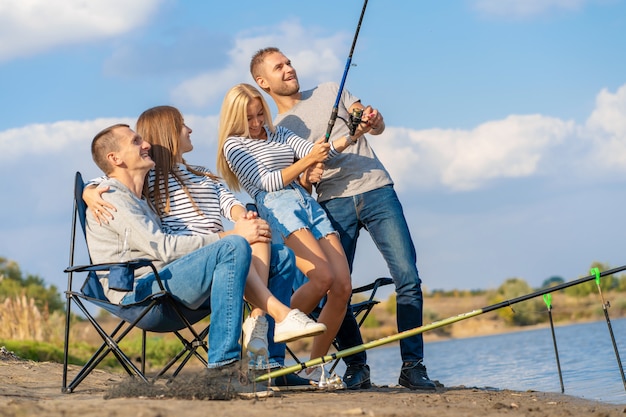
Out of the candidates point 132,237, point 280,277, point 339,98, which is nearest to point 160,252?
point 132,237

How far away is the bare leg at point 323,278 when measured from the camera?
13.9 feet

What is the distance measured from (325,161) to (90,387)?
1.64m

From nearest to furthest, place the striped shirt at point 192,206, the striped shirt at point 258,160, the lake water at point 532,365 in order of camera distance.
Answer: the striped shirt at point 192,206, the striped shirt at point 258,160, the lake water at point 532,365

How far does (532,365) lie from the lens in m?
7.81

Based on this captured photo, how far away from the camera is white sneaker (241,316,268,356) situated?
3666 mm

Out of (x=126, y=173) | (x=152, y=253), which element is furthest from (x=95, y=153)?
(x=152, y=253)

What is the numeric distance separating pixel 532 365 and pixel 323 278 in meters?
4.18

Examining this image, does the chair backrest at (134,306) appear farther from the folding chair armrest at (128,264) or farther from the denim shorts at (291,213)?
the denim shorts at (291,213)

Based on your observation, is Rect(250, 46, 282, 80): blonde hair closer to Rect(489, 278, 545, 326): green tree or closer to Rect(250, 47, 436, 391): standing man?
Rect(250, 47, 436, 391): standing man

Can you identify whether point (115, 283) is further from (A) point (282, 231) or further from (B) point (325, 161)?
(B) point (325, 161)

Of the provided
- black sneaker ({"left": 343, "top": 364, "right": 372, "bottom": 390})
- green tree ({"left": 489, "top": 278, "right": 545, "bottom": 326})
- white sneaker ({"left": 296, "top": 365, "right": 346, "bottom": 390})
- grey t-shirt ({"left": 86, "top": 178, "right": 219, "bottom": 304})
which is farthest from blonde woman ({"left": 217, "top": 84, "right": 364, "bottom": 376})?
green tree ({"left": 489, "top": 278, "right": 545, "bottom": 326})

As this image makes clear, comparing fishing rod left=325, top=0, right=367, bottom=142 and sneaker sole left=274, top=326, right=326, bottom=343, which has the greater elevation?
fishing rod left=325, top=0, right=367, bottom=142

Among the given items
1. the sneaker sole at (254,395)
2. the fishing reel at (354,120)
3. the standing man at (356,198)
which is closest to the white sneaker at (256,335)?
the sneaker sole at (254,395)

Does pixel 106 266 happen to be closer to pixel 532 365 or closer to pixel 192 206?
pixel 192 206
